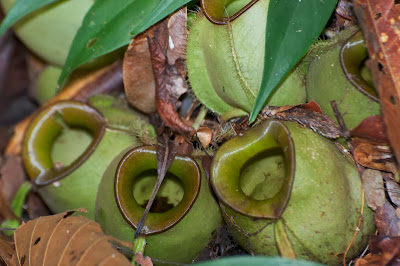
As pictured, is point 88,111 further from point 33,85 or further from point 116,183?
point 33,85

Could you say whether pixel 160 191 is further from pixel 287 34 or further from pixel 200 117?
pixel 287 34

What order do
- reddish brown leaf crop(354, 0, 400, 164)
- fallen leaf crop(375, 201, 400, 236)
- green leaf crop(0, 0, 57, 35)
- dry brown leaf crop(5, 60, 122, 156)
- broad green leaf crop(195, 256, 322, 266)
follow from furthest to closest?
dry brown leaf crop(5, 60, 122, 156) < green leaf crop(0, 0, 57, 35) < fallen leaf crop(375, 201, 400, 236) < reddish brown leaf crop(354, 0, 400, 164) < broad green leaf crop(195, 256, 322, 266)

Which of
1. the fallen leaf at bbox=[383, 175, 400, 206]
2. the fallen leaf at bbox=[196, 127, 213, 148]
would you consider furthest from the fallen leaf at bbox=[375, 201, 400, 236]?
the fallen leaf at bbox=[196, 127, 213, 148]

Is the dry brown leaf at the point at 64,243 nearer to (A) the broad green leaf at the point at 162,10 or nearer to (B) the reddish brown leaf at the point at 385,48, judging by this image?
(A) the broad green leaf at the point at 162,10

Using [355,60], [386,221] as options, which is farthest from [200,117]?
[386,221]

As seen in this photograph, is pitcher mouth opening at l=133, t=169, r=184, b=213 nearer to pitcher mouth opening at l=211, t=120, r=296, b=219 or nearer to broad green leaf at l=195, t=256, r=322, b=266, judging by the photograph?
pitcher mouth opening at l=211, t=120, r=296, b=219

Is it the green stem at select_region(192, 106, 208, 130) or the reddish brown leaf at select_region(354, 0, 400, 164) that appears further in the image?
→ the green stem at select_region(192, 106, 208, 130)

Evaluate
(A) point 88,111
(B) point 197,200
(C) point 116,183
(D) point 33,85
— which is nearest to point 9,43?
(D) point 33,85
